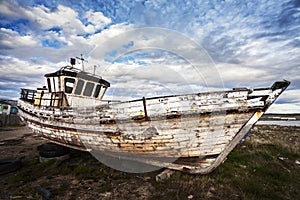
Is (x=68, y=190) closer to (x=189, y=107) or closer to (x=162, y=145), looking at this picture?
(x=162, y=145)

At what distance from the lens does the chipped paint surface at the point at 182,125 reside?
13.3 feet

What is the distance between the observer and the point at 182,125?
4219mm

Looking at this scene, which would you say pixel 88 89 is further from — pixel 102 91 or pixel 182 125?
pixel 182 125

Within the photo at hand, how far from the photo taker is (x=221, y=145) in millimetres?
4305

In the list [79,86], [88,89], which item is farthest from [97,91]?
[79,86]

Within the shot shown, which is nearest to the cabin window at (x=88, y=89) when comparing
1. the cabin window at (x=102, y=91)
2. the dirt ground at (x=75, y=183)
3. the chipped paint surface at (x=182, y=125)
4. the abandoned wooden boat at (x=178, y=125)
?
the cabin window at (x=102, y=91)

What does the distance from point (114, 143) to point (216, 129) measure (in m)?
3.09

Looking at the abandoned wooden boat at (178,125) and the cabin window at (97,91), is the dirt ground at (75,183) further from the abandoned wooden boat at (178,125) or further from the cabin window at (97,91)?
the cabin window at (97,91)

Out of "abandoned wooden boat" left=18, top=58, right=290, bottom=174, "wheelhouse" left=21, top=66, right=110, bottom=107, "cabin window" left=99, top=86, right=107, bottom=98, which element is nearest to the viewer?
"abandoned wooden boat" left=18, top=58, right=290, bottom=174

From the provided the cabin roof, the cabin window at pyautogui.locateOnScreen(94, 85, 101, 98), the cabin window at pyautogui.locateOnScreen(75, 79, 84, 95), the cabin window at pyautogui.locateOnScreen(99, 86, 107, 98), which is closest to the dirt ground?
the cabin window at pyautogui.locateOnScreen(75, 79, 84, 95)

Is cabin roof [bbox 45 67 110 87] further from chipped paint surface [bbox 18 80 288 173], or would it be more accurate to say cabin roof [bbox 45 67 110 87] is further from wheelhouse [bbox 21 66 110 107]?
chipped paint surface [bbox 18 80 288 173]

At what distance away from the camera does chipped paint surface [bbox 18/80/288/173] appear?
4.06 metres

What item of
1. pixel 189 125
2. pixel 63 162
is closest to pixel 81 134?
pixel 63 162

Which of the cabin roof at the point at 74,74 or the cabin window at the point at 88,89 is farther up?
the cabin roof at the point at 74,74
